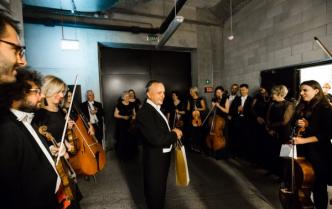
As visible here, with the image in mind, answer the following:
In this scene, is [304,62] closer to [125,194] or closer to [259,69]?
[259,69]

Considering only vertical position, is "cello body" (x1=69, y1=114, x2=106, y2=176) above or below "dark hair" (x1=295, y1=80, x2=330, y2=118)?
below

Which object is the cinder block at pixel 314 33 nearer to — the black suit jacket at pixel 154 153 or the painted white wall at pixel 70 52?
the black suit jacket at pixel 154 153

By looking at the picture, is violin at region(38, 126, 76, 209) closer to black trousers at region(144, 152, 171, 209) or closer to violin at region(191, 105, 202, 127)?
black trousers at region(144, 152, 171, 209)

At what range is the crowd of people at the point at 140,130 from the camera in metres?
0.84

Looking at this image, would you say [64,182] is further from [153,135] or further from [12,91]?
[12,91]

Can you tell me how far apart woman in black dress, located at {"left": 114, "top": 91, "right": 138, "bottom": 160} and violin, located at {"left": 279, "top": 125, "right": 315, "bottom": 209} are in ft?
11.1

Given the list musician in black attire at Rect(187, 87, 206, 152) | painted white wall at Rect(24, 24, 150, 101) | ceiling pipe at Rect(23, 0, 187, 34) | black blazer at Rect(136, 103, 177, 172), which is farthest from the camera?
musician in black attire at Rect(187, 87, 206, 152)

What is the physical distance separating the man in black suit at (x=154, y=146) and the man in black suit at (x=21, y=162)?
90 cm

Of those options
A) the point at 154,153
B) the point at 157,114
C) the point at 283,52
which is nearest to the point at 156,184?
the point at 154,153

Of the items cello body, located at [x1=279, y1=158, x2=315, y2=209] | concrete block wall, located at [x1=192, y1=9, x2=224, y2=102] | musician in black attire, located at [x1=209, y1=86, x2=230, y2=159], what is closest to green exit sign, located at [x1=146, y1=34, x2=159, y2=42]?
concrete block wall, located at [x1=192, y1=9, x2=224, y2=102]

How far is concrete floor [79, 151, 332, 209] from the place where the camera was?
2.58 metres

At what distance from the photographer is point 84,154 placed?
270cm

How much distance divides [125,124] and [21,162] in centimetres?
392

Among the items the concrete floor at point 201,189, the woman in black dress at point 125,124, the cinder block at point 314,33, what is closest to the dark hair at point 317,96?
the concrete floor at point 201,189
